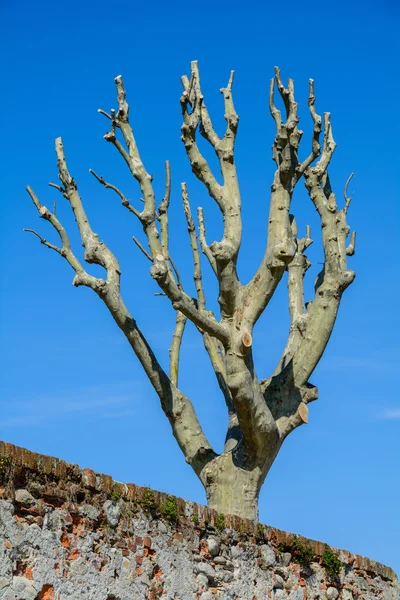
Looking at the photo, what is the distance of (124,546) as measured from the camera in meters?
7.02

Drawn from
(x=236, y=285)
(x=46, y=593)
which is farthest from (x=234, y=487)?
(x=46, y=593)

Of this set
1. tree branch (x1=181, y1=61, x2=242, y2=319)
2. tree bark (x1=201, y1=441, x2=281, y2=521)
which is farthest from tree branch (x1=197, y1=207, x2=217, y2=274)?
tree bark (x1=201, y1=441, x2=281, y2=521)

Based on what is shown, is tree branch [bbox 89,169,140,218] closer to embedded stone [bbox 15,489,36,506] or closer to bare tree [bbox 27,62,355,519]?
bare tree [bbox 27,62,355,519]

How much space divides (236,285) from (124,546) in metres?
4.25

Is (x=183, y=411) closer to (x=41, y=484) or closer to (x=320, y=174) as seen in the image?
(x=320, y=174)

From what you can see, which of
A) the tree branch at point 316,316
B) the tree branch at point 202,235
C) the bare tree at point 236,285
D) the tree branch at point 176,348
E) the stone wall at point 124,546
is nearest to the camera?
the stone wall at point 124,546

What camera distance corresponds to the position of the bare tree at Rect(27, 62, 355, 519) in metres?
10.4

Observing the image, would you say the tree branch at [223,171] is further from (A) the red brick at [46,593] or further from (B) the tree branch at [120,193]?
(A) the red brick at [46,593]

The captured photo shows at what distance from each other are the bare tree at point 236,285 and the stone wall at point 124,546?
65.9 inches

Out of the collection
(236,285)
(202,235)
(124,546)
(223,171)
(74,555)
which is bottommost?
(74,555)

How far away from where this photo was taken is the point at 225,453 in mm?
11289

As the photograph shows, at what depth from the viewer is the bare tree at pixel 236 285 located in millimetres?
10406

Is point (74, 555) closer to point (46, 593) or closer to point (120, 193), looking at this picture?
point (46, 593)

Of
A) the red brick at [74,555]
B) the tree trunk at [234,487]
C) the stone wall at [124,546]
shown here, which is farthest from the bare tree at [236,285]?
the red brick at [74,555]
